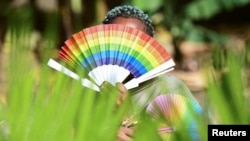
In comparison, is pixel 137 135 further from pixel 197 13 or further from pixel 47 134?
pixel 197 13

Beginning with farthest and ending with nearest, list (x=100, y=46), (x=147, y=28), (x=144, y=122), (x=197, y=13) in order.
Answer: (x=197, y=13) < (x=147, y=28) < (x=100, y=46) < (x=144, y=122)

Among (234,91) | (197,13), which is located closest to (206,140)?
(234,91)

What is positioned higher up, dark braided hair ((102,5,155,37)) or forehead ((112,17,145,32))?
dark braided hair ((102,5,155,37))

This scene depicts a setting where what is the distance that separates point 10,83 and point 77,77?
3cm

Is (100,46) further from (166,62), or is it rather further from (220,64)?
(220,64)

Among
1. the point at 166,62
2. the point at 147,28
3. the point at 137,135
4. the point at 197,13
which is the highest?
the point at 197,13

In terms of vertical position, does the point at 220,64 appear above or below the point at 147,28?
below

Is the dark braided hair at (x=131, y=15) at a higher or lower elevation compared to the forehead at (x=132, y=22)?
higher

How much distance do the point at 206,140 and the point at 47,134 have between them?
0.06 metres

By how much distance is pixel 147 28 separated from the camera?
2.82 ft

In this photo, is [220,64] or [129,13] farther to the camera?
[129,13]

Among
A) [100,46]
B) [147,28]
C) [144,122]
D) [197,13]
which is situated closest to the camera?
[144,122]

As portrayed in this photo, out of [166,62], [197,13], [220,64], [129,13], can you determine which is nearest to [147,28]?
[129,13]

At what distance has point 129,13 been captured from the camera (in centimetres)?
87
